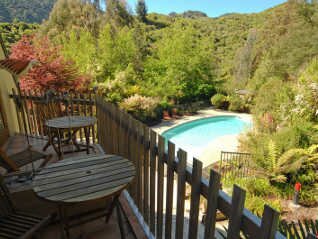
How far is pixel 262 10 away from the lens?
4169 centimetres

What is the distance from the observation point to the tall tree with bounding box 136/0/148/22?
42.2 meters

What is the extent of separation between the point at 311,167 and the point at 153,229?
5976 millimetres

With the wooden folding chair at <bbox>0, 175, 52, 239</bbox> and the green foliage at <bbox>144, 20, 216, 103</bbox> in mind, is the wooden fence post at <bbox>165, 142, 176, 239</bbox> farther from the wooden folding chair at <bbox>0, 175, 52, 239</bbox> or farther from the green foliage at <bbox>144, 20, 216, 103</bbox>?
the green foliage at <bbox>144, 20, 216, 103</bbox>

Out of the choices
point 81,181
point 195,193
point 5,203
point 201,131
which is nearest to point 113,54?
point 201,131

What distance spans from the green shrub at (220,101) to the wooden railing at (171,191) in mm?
15689

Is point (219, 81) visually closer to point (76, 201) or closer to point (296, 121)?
point (296, 121)

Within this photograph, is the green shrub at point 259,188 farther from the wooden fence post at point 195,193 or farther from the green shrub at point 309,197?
the wooden fence post at point 195,193

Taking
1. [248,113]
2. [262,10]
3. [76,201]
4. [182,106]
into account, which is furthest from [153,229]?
[262,10]

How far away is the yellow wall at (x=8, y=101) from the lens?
14.5 feet

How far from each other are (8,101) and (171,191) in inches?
193

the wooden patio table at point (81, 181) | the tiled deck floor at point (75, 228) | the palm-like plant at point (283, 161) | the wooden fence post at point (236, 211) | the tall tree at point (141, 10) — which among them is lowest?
the palm-like plant at point (283, 161)

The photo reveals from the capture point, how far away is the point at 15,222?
1451 millimetres

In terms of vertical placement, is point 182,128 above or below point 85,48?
below

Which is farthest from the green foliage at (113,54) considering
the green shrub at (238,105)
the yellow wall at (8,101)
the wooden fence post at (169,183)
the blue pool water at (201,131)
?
the wooden fence post at (169,183)
